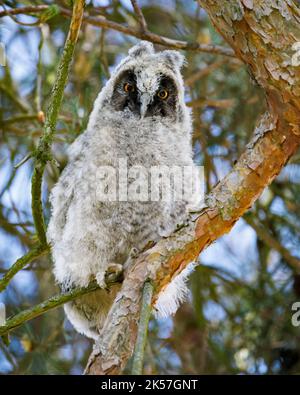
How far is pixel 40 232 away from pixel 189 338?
2139 millimetres

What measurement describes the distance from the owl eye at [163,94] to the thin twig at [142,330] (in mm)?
1200

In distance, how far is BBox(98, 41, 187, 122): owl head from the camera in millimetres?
2975

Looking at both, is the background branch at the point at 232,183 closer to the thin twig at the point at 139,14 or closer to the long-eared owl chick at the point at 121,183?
the long-eared owl chick at the point at 121,183

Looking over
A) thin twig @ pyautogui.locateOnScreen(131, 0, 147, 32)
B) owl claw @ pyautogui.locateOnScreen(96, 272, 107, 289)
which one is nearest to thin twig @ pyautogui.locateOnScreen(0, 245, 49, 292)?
owl claw @ pyautogui.locateOnScreen(96, 272, 107, 289)

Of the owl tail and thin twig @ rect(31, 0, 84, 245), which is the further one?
the owl tail

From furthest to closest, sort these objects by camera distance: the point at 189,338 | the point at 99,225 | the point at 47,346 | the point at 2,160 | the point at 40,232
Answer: the point at 189,338 < the point at 2,160 < the point at 47,346 < the point at 99,225 < the point at 40,232

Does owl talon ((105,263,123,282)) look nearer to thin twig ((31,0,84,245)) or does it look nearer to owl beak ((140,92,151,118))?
thin twig ((31,0,84,245))

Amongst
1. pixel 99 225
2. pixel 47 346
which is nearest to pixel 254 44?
pixel 99 225

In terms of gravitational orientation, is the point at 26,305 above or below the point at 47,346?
above

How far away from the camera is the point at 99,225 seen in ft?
8.90

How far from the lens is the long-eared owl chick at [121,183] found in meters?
2.71
